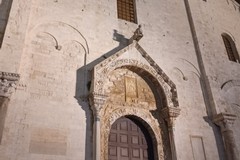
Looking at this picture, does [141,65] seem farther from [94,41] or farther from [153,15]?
[153,15]

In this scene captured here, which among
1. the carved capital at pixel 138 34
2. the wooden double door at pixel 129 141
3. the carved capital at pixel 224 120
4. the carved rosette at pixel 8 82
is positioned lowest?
the wooden double door at pixel 129 141

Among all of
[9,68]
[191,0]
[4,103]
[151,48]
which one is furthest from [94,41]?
[191,0]

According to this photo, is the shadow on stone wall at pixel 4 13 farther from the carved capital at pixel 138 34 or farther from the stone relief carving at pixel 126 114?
the carved capital at pixel 138 34

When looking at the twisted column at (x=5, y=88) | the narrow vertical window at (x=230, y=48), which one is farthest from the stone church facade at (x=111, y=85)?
the narrow vertical window at (x=230, y=48)

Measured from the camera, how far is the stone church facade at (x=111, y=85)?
610 centimetres

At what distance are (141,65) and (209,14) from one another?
610 cm

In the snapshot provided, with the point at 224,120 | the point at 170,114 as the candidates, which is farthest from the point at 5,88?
the point at 224,120

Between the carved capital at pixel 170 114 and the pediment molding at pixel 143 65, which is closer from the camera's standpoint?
the carved capital at pixel 170 114

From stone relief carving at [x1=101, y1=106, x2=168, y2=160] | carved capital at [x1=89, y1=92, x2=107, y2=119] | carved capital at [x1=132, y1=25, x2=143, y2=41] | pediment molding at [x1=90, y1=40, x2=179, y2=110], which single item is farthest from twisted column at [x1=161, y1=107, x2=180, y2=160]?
carved capital at [x1=132, y1=25, x2=143, y2=41]

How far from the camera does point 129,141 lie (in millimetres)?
7223

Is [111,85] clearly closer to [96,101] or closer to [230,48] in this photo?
[96,101]

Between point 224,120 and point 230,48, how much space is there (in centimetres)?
505

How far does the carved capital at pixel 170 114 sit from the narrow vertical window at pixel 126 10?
12.9ft

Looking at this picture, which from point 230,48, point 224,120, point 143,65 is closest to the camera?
point 143,65
